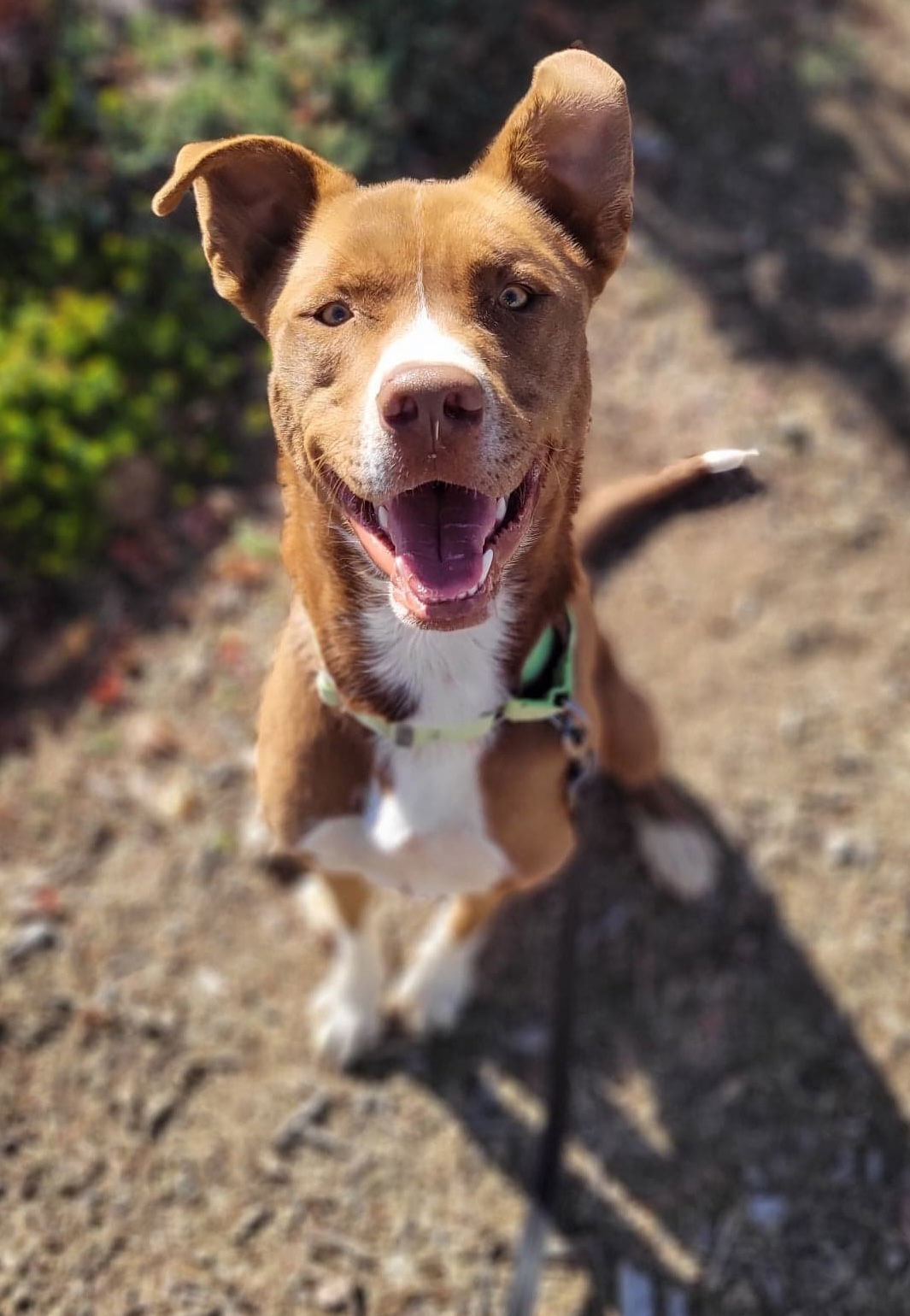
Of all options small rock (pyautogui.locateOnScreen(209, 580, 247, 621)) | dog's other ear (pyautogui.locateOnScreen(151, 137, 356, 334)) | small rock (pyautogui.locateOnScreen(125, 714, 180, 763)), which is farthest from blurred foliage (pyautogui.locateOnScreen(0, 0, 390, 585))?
dog's other ear (pyautogui.locateOnScreen(151, 137, 356, 334))

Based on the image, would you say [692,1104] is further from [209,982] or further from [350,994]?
[209,982]

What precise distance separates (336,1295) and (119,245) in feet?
13.7

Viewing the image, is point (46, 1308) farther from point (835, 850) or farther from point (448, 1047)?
point (835, 850)

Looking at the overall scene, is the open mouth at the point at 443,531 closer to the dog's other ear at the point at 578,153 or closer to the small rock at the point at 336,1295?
the dog's other ear at the point at 578,153

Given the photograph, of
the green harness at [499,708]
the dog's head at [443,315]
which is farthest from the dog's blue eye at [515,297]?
the green harness at [499,708]

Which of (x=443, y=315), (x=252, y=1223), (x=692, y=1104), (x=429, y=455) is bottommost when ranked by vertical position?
(x=692, y=1104)

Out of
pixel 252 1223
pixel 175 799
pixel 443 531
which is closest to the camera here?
pixel 443 531

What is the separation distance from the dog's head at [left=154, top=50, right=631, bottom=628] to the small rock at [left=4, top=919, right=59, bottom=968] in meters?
2.36

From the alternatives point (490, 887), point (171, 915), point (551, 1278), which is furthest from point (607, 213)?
point (551, 1278)

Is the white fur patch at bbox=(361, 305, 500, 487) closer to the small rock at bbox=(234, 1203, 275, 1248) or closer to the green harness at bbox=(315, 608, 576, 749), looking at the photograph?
the green harness at bbox=(315, 608, 576, 749)

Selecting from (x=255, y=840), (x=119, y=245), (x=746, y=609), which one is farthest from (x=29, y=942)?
(x=746, y=609)

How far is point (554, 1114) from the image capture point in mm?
3434

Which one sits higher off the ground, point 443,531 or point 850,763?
point 443,531

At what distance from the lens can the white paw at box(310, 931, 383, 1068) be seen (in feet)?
12.1
